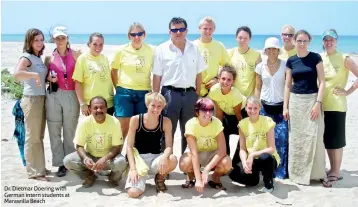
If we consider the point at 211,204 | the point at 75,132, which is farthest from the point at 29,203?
the point at 211,204

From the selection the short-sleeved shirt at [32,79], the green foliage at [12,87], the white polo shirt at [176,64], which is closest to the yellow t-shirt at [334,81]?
the white polo shirt at [176,64]

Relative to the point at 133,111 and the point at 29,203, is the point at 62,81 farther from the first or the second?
the point at 29,203

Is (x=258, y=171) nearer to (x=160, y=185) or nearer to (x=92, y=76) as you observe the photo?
(x=160, y=185)

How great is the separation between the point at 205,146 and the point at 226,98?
79 centimetres

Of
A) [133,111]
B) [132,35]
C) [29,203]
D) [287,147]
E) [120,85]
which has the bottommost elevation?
[29,203]

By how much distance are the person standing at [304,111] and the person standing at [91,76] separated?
2572 mm

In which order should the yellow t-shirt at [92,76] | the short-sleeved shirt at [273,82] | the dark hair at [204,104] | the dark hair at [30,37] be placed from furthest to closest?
the short-sleeved shirt at [273,82] < the yellow t-shirt at [92,76] < the dark hair at [30,37] < the dark hair at [204,104]

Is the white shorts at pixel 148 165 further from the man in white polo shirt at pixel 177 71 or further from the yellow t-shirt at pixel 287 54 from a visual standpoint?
the yellow t-shirt at pixel 287 54

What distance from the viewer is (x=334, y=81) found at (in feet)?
18.8

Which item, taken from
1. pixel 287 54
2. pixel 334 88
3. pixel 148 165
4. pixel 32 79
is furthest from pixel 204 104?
pixel 32 79

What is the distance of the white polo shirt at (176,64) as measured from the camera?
573 cm

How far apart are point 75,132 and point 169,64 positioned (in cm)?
169

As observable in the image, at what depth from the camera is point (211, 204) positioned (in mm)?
4977

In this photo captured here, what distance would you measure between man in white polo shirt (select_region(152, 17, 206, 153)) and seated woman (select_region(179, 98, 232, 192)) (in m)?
0.37
